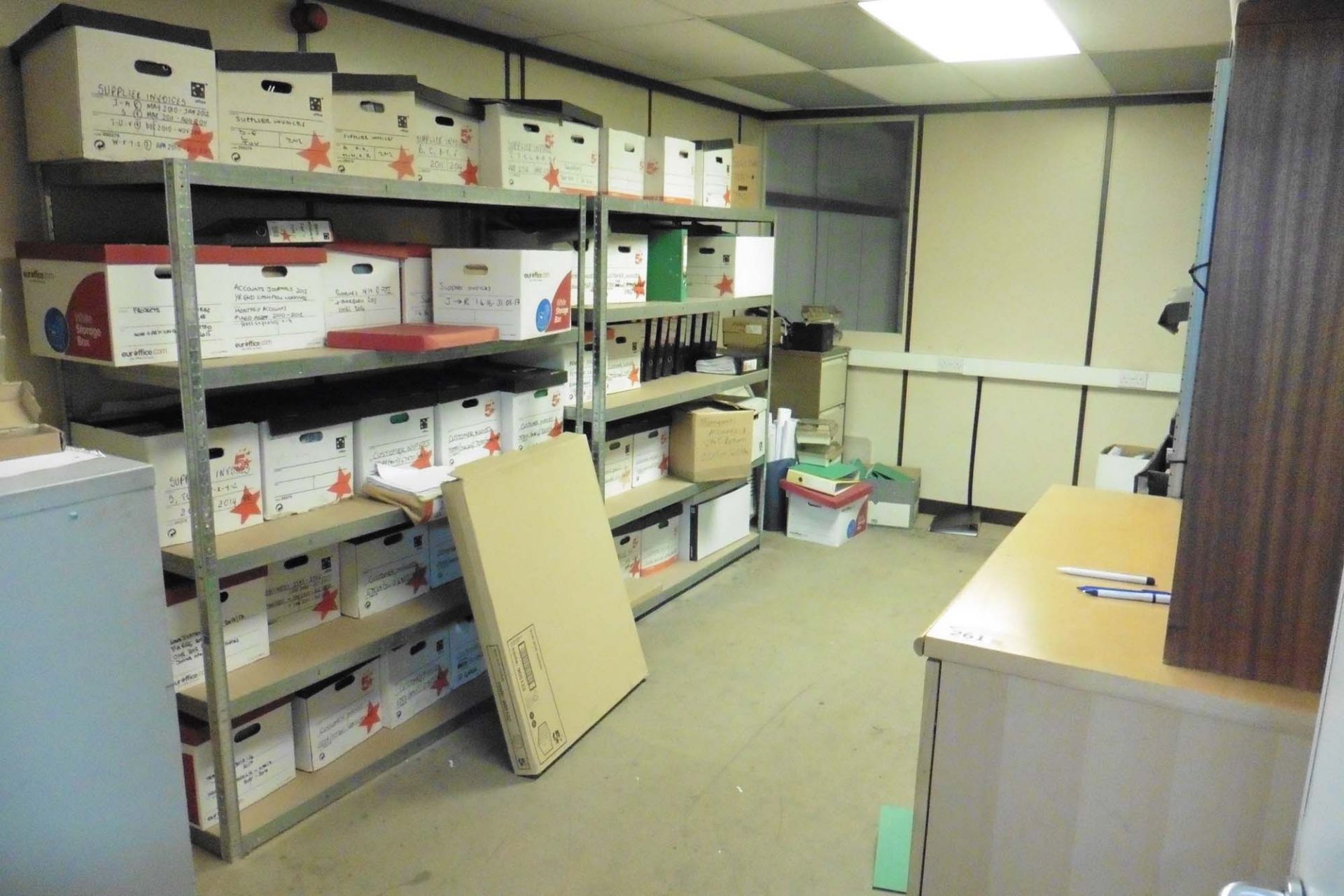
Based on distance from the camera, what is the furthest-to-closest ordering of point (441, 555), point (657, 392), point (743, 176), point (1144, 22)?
point (743, 176), point (657, 392), point (1144, 22), point (441, 555)

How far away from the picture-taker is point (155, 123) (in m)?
1.95

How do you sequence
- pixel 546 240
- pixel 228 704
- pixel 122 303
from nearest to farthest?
pixel 122 303 → pixel 228 704 → pixel 546 240

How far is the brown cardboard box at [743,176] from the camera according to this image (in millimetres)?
4113

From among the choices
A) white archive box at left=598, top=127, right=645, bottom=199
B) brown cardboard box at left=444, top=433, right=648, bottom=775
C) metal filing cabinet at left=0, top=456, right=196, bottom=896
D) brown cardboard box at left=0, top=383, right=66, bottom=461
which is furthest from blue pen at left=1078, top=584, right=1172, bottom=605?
white archive box at left=598, top=127, right=645, bottom=199

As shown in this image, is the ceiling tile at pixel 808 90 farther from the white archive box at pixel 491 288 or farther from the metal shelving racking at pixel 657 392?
the white archive box at pixel 491 288

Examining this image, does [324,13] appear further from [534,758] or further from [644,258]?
[534,758]

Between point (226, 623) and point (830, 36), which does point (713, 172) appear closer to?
point (830, 36)

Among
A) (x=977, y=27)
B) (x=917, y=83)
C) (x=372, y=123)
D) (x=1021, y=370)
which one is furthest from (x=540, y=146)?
(x=1021, y=370)

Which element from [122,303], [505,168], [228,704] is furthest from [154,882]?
[505,168]

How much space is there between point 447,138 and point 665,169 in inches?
41.9

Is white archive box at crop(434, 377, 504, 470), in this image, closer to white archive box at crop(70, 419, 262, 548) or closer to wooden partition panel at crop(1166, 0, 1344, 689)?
white archive box at crop(70, 419, 262, 548)

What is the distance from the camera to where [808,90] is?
14.7 feet

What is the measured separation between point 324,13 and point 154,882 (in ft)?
7.40

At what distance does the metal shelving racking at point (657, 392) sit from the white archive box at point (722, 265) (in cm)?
7
